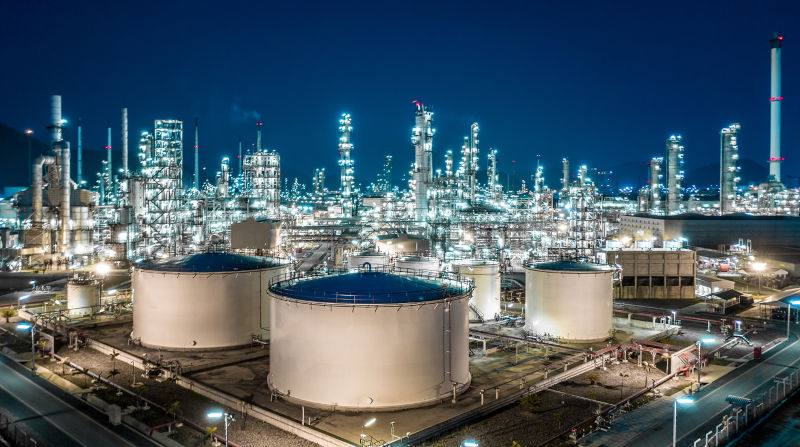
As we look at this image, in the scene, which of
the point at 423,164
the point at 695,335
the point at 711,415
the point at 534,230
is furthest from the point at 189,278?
the point at 534,230

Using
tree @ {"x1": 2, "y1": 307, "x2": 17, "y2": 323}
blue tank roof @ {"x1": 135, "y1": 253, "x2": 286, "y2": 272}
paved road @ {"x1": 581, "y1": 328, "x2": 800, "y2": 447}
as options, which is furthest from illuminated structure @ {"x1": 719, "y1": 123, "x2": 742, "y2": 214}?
tree @ {"x1": 2, "y1": 307, "x2": 17, "y2": 323}

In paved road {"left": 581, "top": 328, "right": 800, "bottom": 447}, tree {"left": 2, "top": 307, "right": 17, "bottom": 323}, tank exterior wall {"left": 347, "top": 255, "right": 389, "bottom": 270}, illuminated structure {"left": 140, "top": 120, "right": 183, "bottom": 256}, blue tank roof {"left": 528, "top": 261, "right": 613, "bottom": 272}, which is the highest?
illuminated structure {"left": 140, "top": 120, "right": 183, "bottom": 256}

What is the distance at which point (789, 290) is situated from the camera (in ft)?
167

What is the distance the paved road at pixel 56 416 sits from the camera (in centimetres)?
1825

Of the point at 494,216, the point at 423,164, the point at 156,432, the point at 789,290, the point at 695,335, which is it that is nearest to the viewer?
the point at 156,432

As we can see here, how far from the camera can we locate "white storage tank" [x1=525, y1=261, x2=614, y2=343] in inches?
1216

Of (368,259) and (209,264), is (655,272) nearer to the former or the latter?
(368,259)

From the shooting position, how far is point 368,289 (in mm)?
20500

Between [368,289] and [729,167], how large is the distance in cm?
9577

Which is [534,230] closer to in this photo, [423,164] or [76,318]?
[423,164]

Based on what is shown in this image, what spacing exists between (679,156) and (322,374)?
92884 mm

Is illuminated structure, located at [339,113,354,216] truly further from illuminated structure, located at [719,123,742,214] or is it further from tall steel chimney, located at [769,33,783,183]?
tall steel chimney, located at [769,33,783,183]

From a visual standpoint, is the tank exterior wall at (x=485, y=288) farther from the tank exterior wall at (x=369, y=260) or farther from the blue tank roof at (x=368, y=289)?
the blue tank roof at (x=368, y=289)

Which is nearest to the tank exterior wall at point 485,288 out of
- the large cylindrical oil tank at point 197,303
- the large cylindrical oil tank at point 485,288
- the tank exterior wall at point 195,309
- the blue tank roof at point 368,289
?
the large cylindrical oil tank at point 485,288
